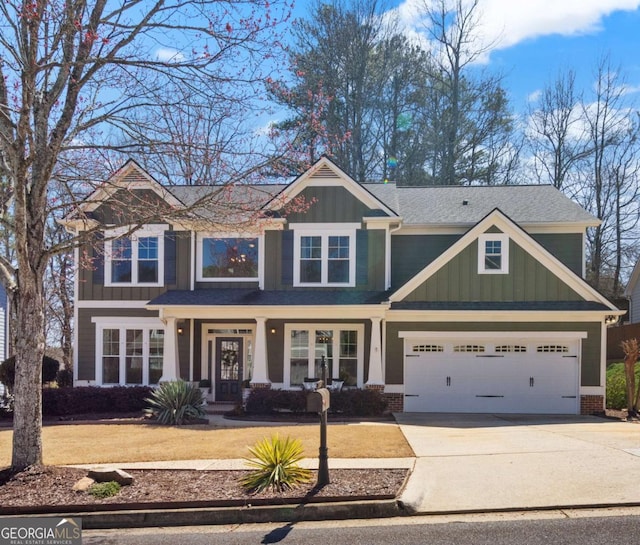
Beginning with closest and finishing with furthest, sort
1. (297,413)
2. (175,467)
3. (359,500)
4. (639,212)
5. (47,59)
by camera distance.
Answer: (359,500), (47,59), (175,467), (297,413), (639,212)

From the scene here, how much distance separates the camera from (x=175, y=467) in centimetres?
948

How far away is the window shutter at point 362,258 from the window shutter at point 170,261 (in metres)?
5.84

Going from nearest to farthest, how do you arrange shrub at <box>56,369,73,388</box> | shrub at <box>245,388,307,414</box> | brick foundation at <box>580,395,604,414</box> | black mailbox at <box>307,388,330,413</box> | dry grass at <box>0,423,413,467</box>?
black mailbox at <box>307,388,330,413</box>
dry grass at <box>0,423,413,467</box>
shrub at <box>245,388,307,414</box>
brick foundation at <box>580,395,604,414</box>
shrub at <box>56,369,73,388</box>

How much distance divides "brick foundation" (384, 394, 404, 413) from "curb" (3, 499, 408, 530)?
10.2 m

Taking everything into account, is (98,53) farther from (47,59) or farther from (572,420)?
(572,420)

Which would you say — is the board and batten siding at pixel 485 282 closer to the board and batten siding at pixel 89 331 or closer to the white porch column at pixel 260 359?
the white porch column at pixel 260 359

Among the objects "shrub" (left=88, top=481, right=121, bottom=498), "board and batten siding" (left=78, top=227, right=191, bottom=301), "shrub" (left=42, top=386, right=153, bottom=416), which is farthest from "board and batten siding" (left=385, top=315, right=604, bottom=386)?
"shrub" (left=88, top=481, right=121, bottom=498)

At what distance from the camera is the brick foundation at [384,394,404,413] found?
57.3ft

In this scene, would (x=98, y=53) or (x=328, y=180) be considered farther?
(x=328, y=180)

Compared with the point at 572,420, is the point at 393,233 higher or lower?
higher

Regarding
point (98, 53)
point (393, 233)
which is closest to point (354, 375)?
point (393, 233)

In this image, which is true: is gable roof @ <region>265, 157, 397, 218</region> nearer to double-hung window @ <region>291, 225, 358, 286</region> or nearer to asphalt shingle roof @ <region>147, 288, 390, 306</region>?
double-hung window @ <region>291, 225, 358, 286</region>

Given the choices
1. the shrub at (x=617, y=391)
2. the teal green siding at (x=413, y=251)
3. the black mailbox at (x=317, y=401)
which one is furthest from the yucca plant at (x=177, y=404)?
the shrub at (x=617, y=391)

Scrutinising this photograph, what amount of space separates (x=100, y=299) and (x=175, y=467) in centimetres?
1124
